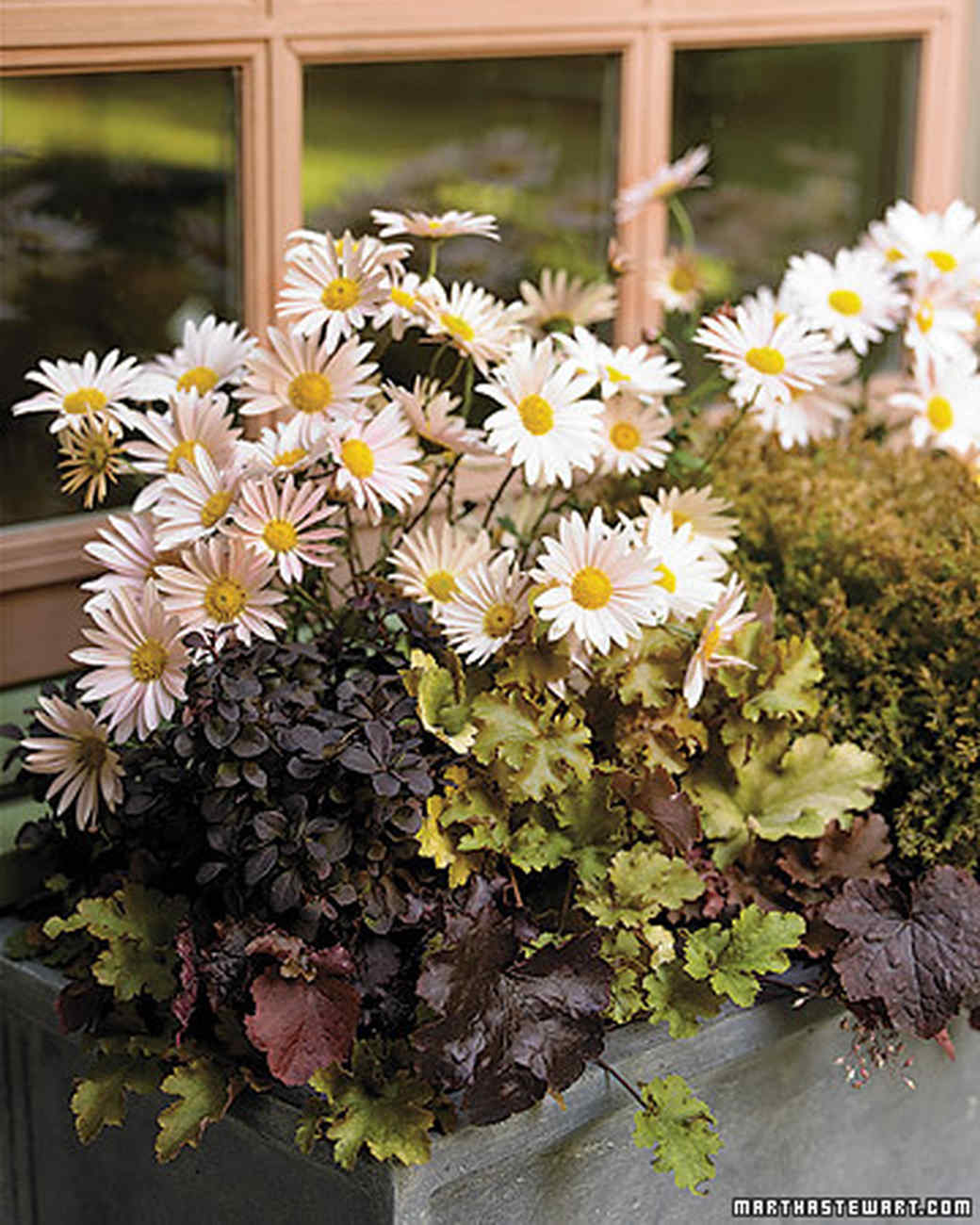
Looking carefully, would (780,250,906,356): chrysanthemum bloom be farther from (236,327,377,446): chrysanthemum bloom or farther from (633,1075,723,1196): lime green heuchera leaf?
(633,1075,723,1196): lime green heuchera leaf

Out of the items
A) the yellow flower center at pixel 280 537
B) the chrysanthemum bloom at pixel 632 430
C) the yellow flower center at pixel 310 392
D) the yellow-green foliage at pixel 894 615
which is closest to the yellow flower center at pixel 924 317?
the yellow-green foliage at pixel 894 615

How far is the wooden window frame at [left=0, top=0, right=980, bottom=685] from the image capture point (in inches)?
71.6

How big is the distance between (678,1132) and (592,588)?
0.46 meters

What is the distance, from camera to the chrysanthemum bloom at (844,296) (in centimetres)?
212

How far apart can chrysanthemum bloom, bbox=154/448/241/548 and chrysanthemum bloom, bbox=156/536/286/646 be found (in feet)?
0.06

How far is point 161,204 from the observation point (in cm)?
192

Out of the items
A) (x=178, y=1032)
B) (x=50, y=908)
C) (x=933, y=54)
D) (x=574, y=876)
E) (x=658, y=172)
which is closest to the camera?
(x=178, y=1032)

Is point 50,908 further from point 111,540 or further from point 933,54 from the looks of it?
point 933,54

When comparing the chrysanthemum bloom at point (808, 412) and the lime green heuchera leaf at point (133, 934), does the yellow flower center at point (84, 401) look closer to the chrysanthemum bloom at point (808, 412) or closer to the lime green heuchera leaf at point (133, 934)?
the lime green heuchera leaf at point (133, 934)

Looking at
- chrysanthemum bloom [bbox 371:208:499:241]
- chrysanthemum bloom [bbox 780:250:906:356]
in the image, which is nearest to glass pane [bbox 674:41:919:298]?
chrysanthemum bloom [bbox 780:250:906:356]

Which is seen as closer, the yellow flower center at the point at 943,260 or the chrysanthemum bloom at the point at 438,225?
the chrysanthemum bloom at the point at 438,225

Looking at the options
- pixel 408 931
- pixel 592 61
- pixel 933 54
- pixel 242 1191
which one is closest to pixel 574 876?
pixel 408 931

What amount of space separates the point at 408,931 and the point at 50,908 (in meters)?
0.44

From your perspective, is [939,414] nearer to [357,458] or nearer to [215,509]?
[357,458]
